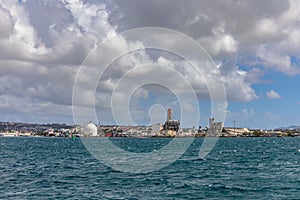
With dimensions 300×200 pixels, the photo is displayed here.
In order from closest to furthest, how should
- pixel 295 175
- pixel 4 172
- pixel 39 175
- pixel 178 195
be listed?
pixel 178 195 < pixel 295 175 < pixel 39 175 < pixel 4 172

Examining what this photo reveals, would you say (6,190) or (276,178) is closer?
(6,190)

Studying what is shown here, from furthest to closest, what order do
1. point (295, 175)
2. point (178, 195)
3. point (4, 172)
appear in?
point (4, 172)
point (295, 175)
point (178, 195)

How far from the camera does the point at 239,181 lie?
2275 inches

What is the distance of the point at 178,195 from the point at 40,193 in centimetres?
1707

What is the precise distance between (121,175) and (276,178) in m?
24.4

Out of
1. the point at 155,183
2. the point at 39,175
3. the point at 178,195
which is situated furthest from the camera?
the point at 39,175

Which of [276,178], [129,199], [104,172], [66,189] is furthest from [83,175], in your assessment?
[276,178]

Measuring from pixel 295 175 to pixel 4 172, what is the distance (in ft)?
165

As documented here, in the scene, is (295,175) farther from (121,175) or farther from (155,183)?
(121,175)

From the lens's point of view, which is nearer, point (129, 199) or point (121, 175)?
point (129, 199)

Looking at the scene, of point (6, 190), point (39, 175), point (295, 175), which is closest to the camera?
point (6, 190)

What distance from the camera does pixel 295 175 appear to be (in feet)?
208

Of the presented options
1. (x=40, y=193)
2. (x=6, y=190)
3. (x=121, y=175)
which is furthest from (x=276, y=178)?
(x=6, y=190)

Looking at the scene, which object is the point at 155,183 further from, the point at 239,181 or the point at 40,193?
the point at 40,193
